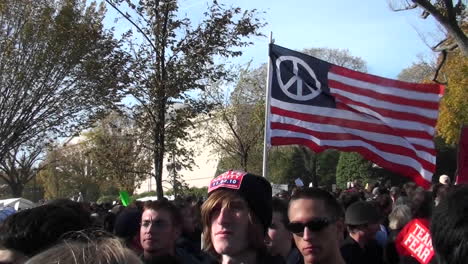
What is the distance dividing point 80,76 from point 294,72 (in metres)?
10.1

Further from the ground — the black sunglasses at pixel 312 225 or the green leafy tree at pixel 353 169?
the black sunglasses at pixel 312 225

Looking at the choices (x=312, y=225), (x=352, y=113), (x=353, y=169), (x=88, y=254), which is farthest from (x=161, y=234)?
(x=353, y=169)

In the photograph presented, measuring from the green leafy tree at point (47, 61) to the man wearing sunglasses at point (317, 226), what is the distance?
1363cm

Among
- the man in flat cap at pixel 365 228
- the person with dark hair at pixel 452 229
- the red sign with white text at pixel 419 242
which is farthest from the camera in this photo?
the man in flat cap at pixel 365 228

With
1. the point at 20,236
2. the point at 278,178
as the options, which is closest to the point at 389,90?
the point at 20,236

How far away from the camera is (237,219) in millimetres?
3092

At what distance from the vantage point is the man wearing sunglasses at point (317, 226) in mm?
3285

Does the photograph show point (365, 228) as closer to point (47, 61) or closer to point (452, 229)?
point (452, 229)

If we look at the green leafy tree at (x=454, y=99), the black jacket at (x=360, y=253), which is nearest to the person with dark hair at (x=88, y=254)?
the black jacket at (x=360, y=253)

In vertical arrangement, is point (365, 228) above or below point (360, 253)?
above

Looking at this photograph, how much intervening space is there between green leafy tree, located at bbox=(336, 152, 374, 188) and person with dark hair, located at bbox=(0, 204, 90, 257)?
4184 cm

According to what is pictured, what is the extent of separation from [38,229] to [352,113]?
630cm

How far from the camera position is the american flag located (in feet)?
26.9

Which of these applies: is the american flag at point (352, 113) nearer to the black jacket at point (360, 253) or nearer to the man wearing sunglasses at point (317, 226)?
the black jacket at point (360, 253)
